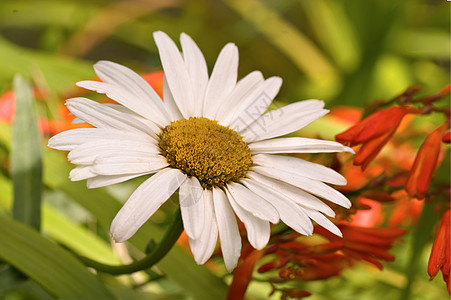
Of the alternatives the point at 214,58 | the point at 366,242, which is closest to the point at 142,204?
the point at 366,242

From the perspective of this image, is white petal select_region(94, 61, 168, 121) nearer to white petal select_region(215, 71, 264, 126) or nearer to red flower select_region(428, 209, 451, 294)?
white petal select_region(215, 71, 264, 126)

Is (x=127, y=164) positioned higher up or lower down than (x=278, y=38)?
higher up

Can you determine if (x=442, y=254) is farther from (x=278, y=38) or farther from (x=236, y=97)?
(x=278, y=38)

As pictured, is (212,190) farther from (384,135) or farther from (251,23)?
(251,23)

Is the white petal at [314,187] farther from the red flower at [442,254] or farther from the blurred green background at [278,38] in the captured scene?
the blurred green background at [278,38]

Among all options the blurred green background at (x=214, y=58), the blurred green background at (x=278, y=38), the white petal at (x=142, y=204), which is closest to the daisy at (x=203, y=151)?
the white petal at (x=142, y=204)
